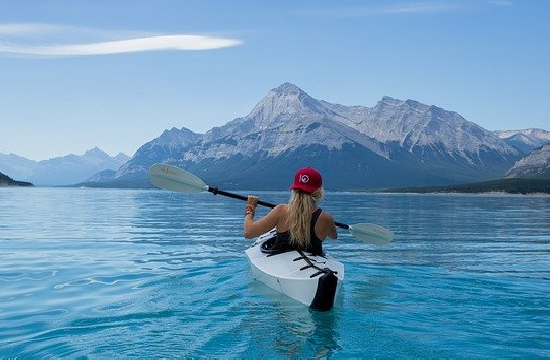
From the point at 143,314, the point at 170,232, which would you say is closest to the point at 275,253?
the point at 143,314

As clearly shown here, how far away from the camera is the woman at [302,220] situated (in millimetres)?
11258

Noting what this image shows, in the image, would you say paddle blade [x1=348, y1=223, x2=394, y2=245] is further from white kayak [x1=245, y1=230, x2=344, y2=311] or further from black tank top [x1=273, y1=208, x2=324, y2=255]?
black tank top [x1=273, y1=208, x2=324, y2=255]

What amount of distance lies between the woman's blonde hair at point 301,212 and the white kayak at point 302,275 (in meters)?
0.43

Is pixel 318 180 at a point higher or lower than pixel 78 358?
higher

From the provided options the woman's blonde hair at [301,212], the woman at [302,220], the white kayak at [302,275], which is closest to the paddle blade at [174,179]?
the white kayak at [302,275]

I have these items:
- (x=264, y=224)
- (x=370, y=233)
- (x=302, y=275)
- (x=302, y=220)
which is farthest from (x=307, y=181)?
(x=370, y=233)

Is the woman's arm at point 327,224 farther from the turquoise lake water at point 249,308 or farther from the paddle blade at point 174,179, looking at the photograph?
the paddle blade at point 174,179

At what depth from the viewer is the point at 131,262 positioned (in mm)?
19344

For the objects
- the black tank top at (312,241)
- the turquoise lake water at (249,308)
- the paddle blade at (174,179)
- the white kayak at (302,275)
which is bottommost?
the turquoise lake water at (249,308)

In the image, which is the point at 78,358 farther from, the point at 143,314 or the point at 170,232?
the point at 170,232

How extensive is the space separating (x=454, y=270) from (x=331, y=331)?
984 centimetres

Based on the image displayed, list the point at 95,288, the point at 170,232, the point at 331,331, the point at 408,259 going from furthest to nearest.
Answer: the point at 170,232 < the point at 408,259 < the point at 95,288 < the point at 331,331

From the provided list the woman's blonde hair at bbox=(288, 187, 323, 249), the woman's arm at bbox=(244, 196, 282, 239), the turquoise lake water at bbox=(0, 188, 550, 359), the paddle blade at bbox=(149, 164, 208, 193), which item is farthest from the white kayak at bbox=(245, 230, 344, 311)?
the paddle blade at bbox=(149, 164, 208, 193)

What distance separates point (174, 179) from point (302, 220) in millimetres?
6608
